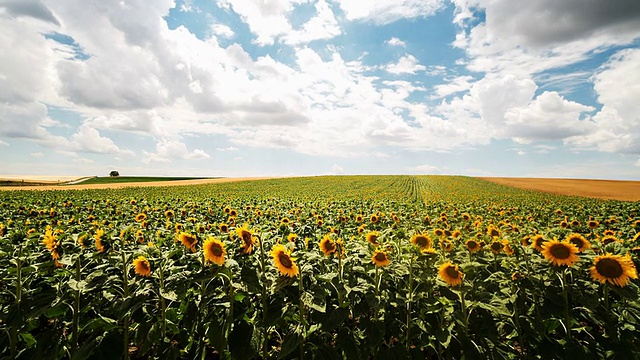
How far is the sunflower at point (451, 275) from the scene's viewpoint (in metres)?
3.04

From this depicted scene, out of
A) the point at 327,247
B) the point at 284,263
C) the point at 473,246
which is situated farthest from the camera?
the point at 473,246

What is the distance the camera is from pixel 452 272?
121 inches

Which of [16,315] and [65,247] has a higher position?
[65,247]

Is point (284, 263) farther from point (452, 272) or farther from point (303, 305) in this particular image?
point (452, 272)

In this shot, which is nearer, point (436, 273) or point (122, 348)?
point (122, 348)

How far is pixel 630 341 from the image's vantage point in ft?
8.72

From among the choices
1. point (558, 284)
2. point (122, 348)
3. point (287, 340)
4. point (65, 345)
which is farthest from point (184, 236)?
point (558, 284)

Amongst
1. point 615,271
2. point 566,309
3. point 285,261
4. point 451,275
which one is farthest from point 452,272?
point 285,261

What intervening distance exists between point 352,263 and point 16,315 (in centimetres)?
303

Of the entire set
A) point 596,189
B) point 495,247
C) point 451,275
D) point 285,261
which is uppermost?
point 285,261

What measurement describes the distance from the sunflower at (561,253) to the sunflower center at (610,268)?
0.19 metres

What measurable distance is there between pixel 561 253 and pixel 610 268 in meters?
0.37

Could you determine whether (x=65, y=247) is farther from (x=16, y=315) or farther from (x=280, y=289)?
(x=280, y=289)

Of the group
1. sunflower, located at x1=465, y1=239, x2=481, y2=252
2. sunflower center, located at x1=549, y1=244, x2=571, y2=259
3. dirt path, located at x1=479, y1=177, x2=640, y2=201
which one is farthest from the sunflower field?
dirt path, located at x1=479, y1=177, x2=640, y2=201
